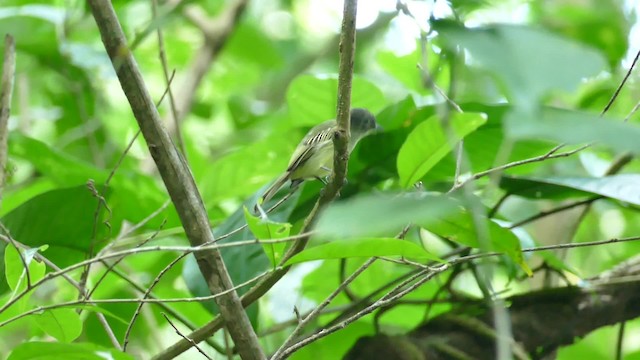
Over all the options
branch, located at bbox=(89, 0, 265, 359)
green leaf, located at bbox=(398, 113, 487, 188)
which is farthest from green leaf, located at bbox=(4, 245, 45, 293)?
green leaf, located at bbox=(398, 113, 487, 188)

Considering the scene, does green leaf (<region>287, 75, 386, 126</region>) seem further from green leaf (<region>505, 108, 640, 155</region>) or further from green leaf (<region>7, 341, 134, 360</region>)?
green leaf (<region>505, 108, 640, 155</region>)

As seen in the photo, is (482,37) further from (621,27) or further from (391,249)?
(621,27)

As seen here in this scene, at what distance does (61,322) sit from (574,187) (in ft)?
2.44

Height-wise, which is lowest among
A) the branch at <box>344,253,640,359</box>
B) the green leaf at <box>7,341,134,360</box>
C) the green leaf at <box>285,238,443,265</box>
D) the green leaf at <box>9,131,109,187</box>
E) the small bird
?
the branch at <box>344,253,640,359</box>

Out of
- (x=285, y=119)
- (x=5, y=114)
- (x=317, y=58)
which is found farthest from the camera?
(x=317, y=58)

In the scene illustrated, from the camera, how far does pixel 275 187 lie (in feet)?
4.58

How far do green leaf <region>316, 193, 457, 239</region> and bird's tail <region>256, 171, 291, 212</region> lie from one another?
0.94m

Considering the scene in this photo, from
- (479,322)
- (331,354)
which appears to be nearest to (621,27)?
(479,322)

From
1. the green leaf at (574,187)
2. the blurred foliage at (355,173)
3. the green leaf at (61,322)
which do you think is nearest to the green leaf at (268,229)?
the blurred foliage at (355,173)

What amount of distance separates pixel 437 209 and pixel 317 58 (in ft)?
8.29

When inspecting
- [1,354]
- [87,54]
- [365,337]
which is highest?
[87,54]

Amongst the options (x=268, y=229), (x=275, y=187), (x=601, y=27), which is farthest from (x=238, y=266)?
(x=601, y=27)

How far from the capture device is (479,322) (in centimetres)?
128

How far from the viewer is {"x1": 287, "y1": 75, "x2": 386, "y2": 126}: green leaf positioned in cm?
146
